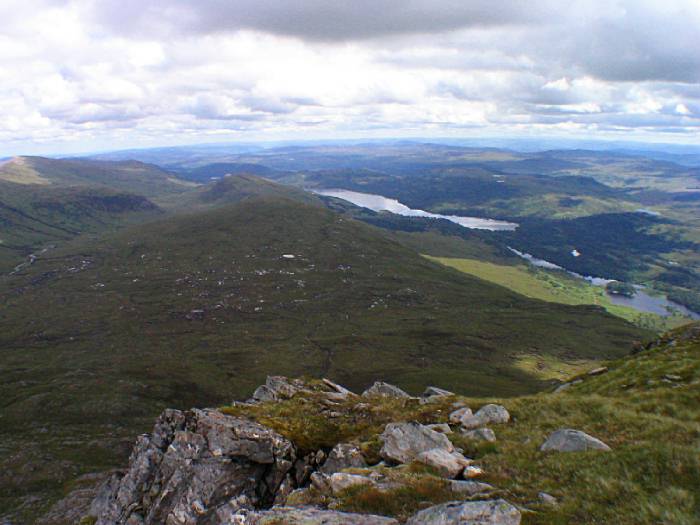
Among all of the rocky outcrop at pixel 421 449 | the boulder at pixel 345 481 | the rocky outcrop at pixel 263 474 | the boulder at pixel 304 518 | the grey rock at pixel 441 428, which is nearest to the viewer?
the boulder at pixel 304 518

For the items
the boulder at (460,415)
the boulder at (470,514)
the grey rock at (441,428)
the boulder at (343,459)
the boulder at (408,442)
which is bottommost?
the boulder at (460,415)

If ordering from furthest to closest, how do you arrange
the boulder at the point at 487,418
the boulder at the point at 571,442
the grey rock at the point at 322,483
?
the boulder at the point at 487,418 → the boulder at the point at 571,442 → the grey rock at the point at 322,483

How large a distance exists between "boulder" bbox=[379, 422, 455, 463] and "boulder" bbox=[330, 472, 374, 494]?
3.87 m

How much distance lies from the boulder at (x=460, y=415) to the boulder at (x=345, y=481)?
39.0 ft

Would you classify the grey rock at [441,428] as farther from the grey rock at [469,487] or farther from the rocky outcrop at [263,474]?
the grey rock at [469,487]

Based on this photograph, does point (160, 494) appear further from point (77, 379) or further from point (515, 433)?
point (77, 379)

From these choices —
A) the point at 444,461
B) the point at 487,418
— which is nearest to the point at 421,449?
the point at 444,461

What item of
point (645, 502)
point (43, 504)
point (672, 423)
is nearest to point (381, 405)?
point (672, 423)

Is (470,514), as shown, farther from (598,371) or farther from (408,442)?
(598,371)

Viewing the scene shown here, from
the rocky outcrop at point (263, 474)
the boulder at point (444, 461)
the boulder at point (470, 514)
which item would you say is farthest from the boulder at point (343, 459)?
the boulder at point (470, 514)

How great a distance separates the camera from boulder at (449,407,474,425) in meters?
31.4

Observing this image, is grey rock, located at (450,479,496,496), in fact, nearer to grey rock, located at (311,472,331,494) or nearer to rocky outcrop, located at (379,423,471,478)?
rocky outcrop, located at (379,423,471,478)

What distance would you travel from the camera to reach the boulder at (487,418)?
30.0 m

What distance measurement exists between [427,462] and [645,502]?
9.58 meters
